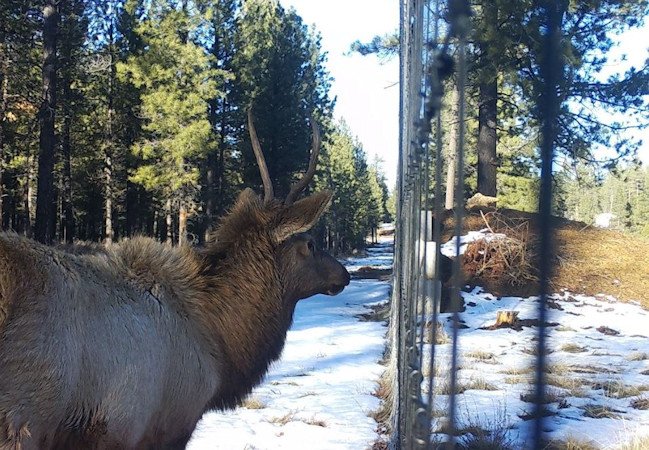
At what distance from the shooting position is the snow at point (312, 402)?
542 centimetres

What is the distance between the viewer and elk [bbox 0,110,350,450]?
9.02 feet

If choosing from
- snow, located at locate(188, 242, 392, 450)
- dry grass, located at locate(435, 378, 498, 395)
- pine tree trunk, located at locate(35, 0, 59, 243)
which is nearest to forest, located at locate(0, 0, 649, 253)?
pine tree trunk, located at locate(35, 0, 59, 243)

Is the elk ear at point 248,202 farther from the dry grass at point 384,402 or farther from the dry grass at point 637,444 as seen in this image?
the dry grass at point 637,444

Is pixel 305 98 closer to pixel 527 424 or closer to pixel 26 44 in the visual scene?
pixel 26 44

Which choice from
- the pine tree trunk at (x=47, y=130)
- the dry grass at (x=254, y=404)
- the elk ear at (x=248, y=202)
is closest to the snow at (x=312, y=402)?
the dry grass at (x=254, y=404)

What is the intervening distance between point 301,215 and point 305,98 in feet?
91.5

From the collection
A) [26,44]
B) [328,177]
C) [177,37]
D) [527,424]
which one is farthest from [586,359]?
[328,177]

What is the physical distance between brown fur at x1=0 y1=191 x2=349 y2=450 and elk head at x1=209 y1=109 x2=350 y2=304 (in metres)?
0.01

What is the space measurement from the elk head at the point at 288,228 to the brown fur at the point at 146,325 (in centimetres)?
1

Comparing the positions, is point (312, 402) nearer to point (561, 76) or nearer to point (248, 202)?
point (248, 202)

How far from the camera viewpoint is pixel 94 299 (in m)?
3.12

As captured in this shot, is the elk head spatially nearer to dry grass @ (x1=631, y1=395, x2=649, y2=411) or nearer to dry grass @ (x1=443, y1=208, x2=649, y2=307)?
dry grass @ (x1=631, y1=395, x2=649, y2=411)

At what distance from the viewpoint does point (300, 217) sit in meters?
4.59

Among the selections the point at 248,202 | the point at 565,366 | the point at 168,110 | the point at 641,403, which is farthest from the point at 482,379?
the point at 168,110
